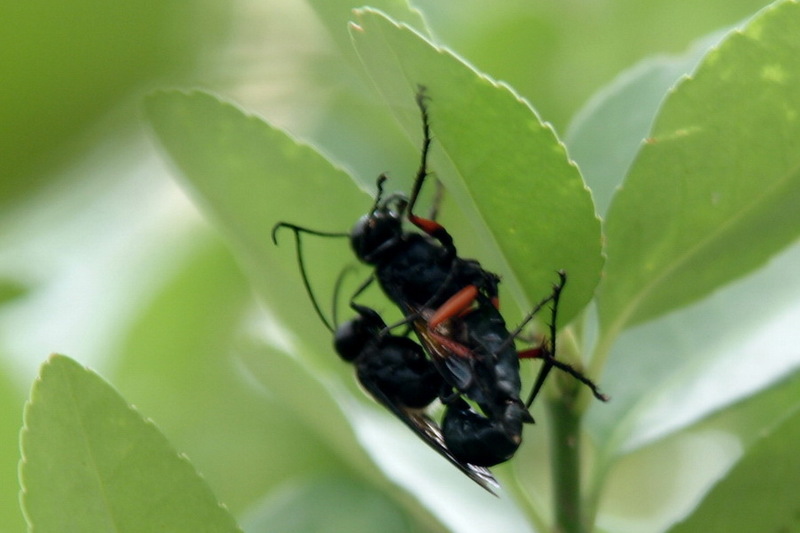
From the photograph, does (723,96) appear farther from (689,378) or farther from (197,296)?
(197,296)

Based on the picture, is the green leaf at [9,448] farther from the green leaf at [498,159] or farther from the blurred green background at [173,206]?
the green leaf at [498,159]

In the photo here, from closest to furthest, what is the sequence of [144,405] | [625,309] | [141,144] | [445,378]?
[625,309] < [445,378] < [144,405] < [141,144]

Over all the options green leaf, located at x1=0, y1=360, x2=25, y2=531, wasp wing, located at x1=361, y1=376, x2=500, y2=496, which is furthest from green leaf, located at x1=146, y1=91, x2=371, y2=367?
green leaf, located at x1=0, y1=360, x2=25, y2=531

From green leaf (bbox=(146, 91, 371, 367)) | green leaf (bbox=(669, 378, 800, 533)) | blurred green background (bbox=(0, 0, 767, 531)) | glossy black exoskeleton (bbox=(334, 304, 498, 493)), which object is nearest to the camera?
green leaf (bbox=(669, 378, 800, 533))

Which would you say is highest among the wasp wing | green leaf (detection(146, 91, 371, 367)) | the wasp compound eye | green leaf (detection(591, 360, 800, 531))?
green leaf (detection(146, 91, 371, 367))

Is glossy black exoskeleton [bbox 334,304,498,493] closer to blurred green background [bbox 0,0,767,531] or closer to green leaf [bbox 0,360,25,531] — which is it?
blurred green background [bbox 0,0,767,531]

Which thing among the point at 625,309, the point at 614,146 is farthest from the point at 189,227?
the point at 625,309

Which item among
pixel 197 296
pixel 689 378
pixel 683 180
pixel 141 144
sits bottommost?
pixel 689 378

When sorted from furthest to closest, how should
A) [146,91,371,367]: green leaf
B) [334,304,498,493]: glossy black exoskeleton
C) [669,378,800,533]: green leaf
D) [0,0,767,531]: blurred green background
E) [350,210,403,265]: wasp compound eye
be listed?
[0,0,767,531]: blurred green background < [334,304,498,493]: glossy black exoskeleton < [350,210,403,265]: wasp compound eye < [146,91,371,367]: green leaf < [669,378,800,533]: green leaf

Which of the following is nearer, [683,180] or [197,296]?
[683,180]
